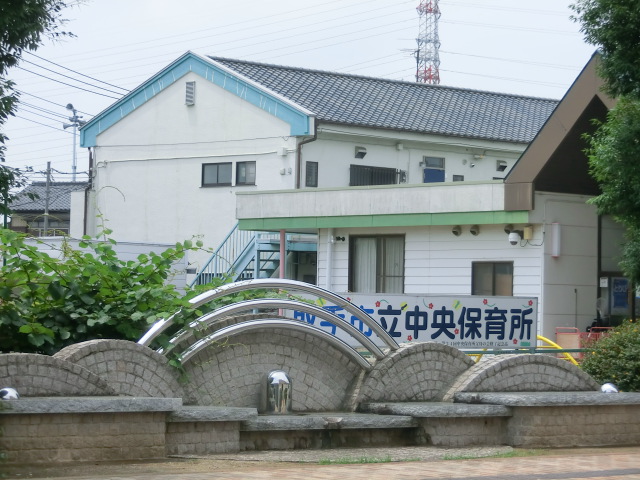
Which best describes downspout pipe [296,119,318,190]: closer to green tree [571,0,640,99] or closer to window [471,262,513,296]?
window [471,262,513,296]

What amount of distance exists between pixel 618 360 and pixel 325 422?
4.54 meters

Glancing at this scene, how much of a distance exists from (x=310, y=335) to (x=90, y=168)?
30293 mm

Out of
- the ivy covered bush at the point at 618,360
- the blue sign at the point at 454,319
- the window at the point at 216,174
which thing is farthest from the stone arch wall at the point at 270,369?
the window at the point at 216,174

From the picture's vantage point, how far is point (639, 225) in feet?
61.4

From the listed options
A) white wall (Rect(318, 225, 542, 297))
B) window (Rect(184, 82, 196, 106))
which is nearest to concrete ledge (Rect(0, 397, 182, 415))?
white wall (Rect(318, 225, 542, 297))

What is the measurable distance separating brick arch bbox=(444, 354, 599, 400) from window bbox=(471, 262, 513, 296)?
11568 millimetres

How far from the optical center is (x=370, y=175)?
Result: 34688mm

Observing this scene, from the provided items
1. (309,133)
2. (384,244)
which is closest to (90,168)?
(309,133)

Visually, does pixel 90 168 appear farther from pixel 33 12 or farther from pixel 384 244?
pixel 33 12

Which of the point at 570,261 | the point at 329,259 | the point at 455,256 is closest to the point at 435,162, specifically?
the point at 329,259

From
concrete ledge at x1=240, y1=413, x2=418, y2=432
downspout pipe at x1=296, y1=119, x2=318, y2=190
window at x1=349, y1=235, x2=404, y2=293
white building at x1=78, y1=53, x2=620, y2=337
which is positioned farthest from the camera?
downspout pipe at x1=296, y1=119, x2=318, y2=190

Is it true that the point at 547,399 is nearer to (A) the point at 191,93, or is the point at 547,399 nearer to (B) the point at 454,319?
(B) the point at 454,319

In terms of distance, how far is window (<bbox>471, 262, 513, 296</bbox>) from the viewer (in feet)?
81.4

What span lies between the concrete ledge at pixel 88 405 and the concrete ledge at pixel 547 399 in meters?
3.54
